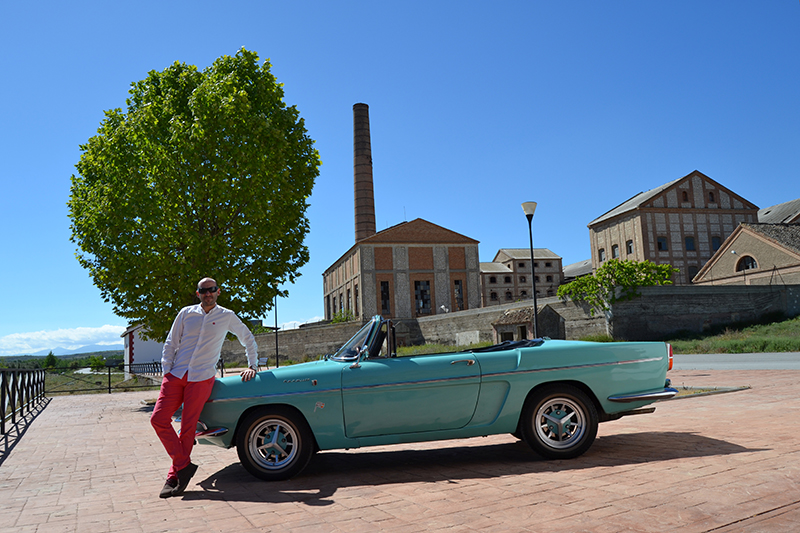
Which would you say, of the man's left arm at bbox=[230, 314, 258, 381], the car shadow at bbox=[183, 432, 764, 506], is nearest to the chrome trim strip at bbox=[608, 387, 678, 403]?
the car shadow at bbox=[183, 432, 764, 506]

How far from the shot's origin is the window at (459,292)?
193 feet

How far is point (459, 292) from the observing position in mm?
59344

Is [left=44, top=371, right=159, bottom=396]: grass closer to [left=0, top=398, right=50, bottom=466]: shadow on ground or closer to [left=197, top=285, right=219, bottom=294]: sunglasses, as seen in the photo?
[left=0, top=398, right=50, bottom=466]: shadow on ground

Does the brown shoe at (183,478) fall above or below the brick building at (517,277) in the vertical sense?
below

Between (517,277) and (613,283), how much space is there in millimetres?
54262

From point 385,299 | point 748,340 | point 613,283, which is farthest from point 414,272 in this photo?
point 748,340

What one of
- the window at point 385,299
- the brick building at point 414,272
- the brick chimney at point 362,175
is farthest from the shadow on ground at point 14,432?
the brick chimney at point 362,175

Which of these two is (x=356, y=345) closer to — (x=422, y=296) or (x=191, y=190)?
(x=191, y=190)

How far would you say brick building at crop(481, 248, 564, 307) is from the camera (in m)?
85.1

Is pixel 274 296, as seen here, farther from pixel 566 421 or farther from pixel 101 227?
pixel 566 421

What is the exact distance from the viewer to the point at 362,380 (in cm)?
516

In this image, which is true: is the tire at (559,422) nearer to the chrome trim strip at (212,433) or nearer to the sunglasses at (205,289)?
the chrome trim strip at (212,433)

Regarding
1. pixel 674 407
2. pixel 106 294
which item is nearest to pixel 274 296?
pixel 106 294

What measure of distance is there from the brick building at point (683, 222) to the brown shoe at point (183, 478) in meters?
59.4
